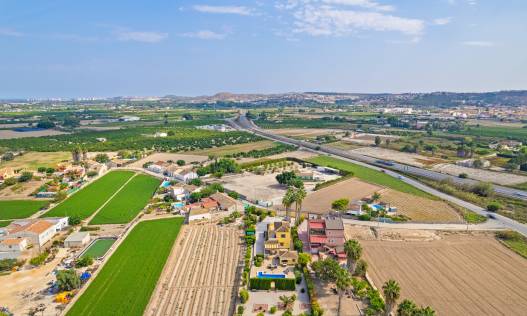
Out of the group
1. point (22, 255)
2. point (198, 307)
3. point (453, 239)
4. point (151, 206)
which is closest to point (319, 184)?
point (453, 239)

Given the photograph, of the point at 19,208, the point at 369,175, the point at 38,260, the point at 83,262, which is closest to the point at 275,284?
the point at 83,262

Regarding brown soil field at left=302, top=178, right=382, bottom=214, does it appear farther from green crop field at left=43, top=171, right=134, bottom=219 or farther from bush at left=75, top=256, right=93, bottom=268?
green crop field at left=43, top=171, right=134, bottom=219

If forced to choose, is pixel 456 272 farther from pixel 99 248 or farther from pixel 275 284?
pixel 99 248

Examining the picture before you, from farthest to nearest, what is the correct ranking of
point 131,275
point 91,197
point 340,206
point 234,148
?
1. point 234,148
2. point 91,197
3. point 340,206
4. point 131,275

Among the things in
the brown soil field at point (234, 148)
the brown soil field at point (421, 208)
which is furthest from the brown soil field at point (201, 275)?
the brown soil field at point (234, 148)

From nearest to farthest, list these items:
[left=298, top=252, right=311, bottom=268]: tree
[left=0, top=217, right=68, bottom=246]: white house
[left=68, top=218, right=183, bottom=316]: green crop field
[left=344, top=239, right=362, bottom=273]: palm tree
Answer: [left=68, top=218, right=183, bottom=316]: green crop field
[left=344, top=239, right=362, bottom=273]: palm tree
[left=298, top=252, right=311, bottom=268]: tree
[left=0, top=217, right=68, bottom=246]: white house

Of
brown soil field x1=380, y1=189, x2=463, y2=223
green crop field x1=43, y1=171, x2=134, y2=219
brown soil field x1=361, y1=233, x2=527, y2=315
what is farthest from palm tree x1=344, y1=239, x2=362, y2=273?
green crop field x1=43, y1=171, x2=134, y2=219

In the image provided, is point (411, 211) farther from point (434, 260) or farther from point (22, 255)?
point (22, 255)
